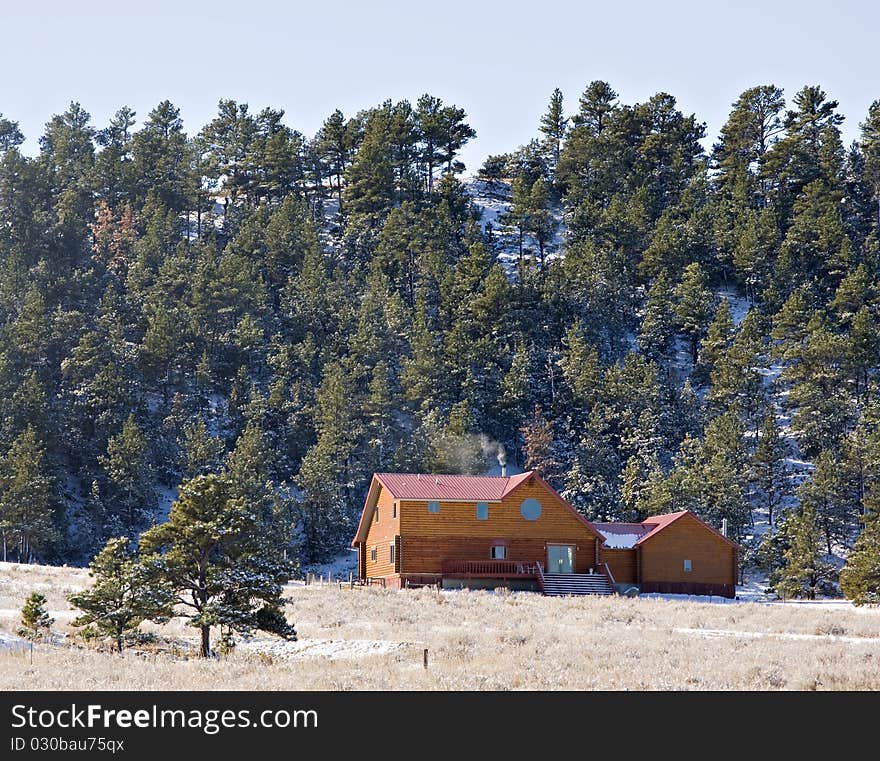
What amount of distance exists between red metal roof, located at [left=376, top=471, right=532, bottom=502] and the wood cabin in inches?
2.2

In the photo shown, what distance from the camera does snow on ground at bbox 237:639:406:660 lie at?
36.5m

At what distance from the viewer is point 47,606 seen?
49062 mm

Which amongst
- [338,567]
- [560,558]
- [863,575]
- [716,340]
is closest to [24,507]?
[338,567]

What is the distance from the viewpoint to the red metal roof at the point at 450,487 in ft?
223

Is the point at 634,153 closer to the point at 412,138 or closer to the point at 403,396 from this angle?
the point at 412,138

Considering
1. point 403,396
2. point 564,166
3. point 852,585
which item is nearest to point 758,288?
point 564,166

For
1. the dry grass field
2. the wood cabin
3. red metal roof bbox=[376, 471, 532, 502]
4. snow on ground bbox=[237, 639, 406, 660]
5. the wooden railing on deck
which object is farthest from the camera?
red metal roof bbox=[376, 471, 532, 502]

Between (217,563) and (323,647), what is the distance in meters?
4.59

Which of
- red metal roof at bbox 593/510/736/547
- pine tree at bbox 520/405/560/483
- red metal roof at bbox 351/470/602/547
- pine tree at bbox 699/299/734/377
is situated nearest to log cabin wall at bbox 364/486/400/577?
red metal roof at bbox 351/470/602/547

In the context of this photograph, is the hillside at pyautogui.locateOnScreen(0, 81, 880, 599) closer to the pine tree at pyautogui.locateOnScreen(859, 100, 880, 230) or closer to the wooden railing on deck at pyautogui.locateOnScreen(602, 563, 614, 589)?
the pine tree at pyautogui.locateOnScreen(859, 100, 880, 230)

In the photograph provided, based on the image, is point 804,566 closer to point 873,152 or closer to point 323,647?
point 323,647

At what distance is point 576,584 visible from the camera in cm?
6738

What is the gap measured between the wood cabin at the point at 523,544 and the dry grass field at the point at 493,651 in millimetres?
11760

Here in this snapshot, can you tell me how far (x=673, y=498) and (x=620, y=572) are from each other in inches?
718
